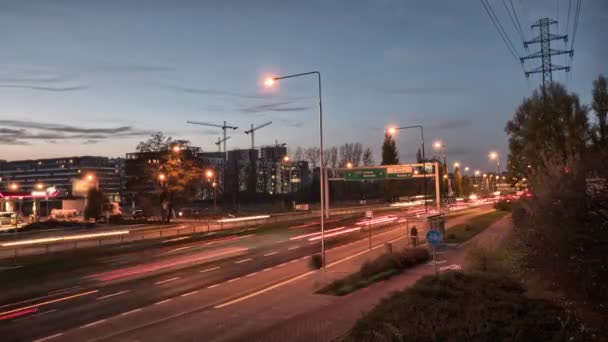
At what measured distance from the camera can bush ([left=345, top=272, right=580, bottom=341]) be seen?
9.42 metres

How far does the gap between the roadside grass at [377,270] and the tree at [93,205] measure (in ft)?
152

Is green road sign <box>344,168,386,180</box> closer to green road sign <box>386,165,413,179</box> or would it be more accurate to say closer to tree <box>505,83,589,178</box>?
green road sign <box>386,165,413,179</box>

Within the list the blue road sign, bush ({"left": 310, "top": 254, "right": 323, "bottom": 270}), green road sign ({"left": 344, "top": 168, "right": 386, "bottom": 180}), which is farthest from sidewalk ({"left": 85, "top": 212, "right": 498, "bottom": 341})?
green road sign ({"left": 344, "top": 168, "right": 386, "bottom": 180})

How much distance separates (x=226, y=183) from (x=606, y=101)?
322ft

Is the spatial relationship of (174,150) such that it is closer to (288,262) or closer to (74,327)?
(288,262)

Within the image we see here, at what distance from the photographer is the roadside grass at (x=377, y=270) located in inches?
742

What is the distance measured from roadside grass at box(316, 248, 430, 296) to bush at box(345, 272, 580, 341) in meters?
4.90

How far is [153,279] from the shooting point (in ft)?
75.9

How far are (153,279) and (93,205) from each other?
41070mm

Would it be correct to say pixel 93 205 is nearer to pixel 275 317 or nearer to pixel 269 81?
pixel 269 81

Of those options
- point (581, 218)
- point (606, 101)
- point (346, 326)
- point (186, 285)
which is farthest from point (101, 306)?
point (606, 101)

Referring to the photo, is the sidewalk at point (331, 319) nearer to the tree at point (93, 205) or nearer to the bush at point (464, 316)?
the bush at point (464, 316)

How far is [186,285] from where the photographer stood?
840 inches

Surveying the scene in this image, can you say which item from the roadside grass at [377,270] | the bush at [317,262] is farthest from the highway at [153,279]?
the roadside grass at [377,270]
